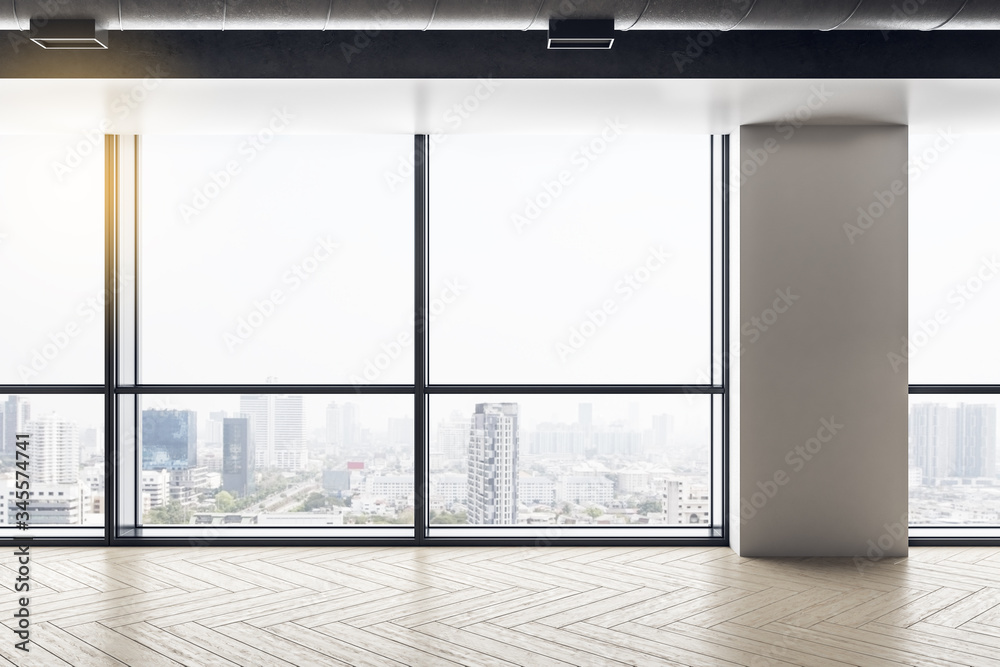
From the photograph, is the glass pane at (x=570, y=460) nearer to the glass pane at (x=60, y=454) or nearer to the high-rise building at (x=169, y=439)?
the high-rise building at (x=169, y=439)

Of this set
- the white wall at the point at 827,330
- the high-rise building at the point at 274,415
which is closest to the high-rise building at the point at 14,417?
the high-rise building at the point at 274,415

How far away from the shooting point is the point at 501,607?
3.59 m

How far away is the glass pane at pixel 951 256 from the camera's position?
488 cm

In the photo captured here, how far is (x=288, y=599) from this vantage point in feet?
12.1

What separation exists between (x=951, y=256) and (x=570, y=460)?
2.66m

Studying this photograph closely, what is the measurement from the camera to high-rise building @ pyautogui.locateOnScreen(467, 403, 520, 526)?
16.0ft

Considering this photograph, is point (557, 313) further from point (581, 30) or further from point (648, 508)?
point (581, 30)

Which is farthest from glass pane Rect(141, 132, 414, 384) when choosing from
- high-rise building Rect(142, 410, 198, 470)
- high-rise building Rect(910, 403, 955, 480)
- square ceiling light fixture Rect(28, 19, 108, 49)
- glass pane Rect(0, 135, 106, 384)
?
high-rise building Rect(910, 403, 955, 480)

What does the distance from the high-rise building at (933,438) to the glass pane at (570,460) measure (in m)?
1.30

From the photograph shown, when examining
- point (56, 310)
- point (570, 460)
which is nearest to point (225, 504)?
point (56, 310)

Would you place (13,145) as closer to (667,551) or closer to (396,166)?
(396,166)

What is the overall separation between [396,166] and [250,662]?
9.77 ft

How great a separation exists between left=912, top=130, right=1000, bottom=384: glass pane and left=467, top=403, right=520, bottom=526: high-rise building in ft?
8.24

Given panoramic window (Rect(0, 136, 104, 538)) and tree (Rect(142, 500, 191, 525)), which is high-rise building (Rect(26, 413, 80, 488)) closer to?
panoramic window (Rect(0, 136, 104, 538))
